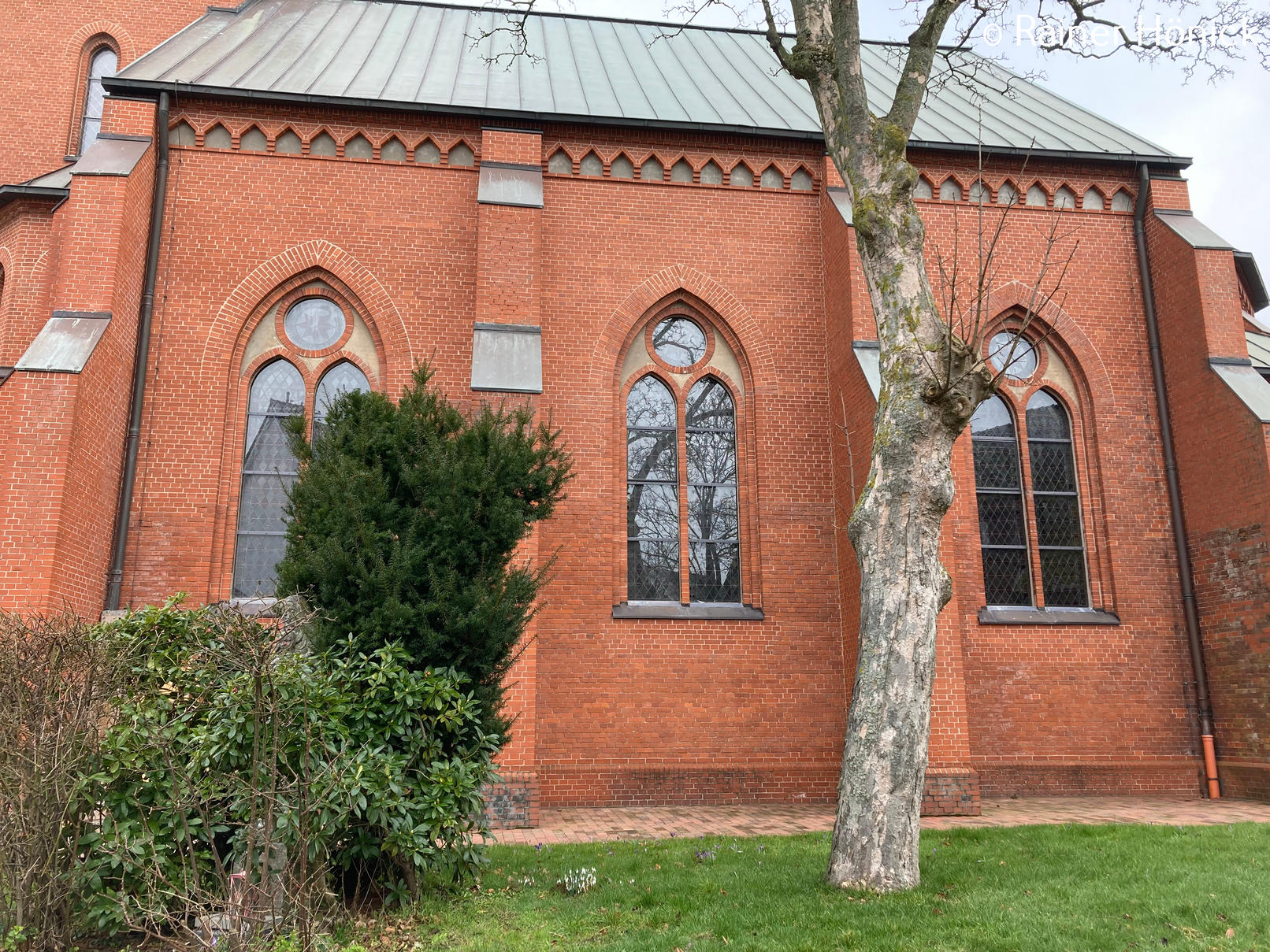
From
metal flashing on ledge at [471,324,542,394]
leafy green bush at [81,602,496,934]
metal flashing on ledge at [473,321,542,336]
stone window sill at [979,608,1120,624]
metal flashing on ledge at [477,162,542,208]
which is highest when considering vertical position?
metal flashing on ledge at [477,162,542,208]

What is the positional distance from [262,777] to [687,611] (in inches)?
260

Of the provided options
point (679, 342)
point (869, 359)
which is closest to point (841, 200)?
point (869, 359)

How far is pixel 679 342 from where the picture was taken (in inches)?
479

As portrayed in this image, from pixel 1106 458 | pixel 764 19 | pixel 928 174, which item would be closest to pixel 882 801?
pixel 764 19

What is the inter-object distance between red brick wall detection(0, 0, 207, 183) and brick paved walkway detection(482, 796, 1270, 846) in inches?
503

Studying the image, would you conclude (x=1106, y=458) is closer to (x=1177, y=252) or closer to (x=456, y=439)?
(x=1177, y=252)

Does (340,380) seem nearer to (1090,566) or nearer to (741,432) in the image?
(741,432)

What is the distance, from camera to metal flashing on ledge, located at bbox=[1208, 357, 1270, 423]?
1102 cm

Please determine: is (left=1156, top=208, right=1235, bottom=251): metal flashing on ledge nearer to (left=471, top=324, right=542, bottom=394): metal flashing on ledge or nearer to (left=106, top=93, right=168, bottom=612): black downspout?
(left=471, top=324, right=542, bottom=394): metal flashing on ledge

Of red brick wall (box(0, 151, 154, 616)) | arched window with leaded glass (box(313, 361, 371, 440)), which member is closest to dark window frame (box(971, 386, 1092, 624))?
arched window with leaded glass (box(313, 361, 371, 440))

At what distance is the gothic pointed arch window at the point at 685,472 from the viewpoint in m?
11.3

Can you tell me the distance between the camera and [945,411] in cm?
626

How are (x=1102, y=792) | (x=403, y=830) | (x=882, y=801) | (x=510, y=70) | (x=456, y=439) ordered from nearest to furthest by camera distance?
(x=403, y=830) → (x=882, y=801) → (x=456, y=439) → (x=1102, y=792) → (x=510, y=70)

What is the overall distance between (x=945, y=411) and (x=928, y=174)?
767 centimetres
